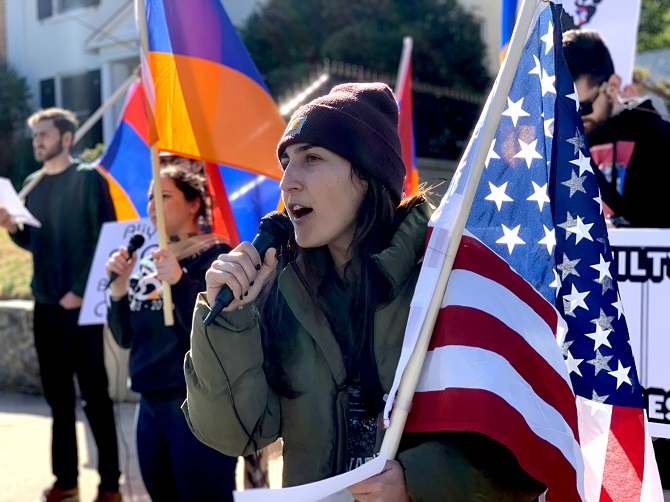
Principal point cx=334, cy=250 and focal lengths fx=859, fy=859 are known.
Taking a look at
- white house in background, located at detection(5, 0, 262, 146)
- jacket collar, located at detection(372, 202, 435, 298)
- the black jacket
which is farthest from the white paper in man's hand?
white house in background, located at detection(5, 0, 262, 146)

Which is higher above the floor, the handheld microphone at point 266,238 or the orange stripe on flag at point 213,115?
the orange stripe on flag at point 213,115

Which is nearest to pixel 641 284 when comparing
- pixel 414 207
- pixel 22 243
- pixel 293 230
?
pixel 414 207

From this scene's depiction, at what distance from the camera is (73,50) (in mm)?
23781

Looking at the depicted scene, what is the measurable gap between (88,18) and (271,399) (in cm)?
2318

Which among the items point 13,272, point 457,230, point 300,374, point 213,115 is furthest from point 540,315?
point 13,272

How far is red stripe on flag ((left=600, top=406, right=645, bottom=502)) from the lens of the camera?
7.36 ft

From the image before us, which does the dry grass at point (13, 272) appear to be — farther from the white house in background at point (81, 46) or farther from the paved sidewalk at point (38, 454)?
the white house in background at point (81, 46)

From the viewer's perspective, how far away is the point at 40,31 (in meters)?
24.2

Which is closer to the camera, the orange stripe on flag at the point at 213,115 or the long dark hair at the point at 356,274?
the long dark hair at the point at 356,274

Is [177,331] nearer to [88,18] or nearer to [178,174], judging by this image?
[178,174]

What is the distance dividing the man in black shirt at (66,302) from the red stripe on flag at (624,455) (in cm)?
360

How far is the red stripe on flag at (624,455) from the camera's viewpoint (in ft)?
7.36

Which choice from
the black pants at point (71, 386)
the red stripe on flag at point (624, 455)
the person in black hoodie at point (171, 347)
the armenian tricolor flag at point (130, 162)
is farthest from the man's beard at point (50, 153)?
the red stripe on flag at point (624, 455)

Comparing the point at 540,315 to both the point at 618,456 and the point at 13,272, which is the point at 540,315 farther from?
the point at 13,272
